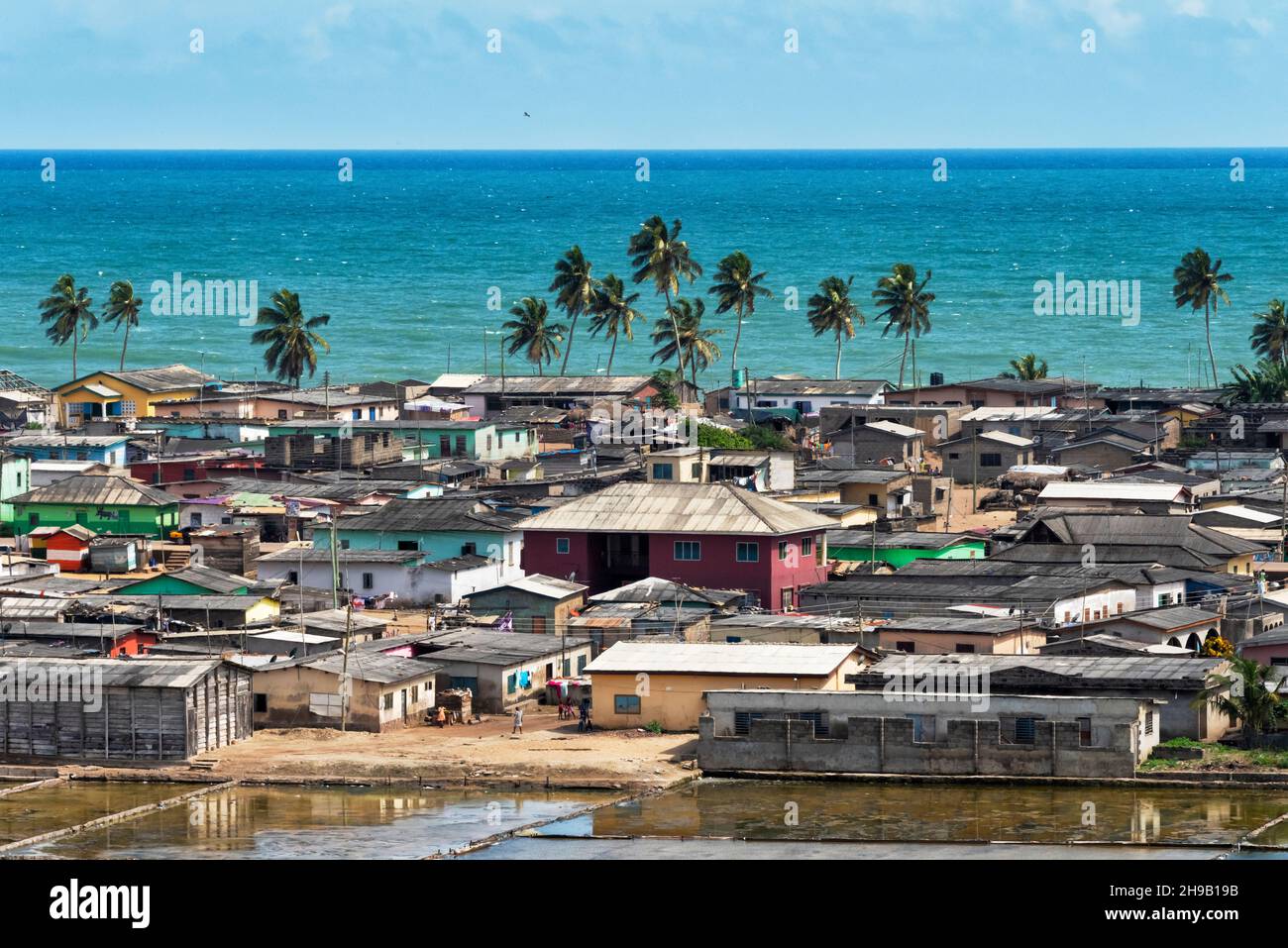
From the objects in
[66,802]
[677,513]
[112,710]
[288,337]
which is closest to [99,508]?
[677,513]

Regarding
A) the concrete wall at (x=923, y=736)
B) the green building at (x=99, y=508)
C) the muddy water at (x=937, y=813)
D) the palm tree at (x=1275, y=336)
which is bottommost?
the muddy water at (x=937, y=813)

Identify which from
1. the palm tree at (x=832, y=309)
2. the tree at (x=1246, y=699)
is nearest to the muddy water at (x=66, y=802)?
the tree at (x=1246, y=699)

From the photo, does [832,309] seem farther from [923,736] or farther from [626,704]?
[923,736]

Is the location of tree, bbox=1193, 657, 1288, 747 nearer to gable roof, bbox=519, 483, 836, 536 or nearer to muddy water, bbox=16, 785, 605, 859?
muddy water, bbox=16, 785, 605, 859

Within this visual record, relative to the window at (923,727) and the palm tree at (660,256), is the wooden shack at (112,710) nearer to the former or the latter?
the window at (923,727)

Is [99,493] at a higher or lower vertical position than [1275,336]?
lower

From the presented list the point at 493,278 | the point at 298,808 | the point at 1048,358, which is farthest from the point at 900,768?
the point at 493,278
